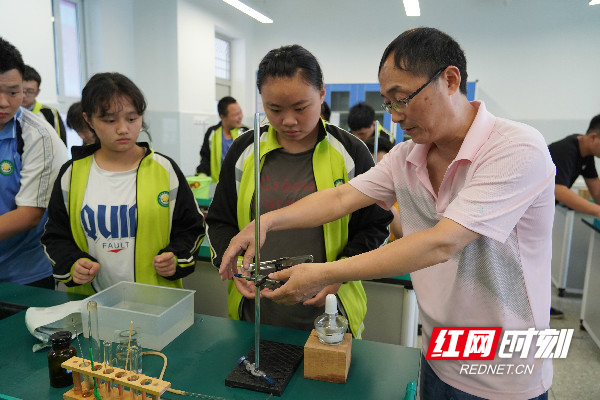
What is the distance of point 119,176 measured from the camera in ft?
4.73

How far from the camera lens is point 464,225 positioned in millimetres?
826

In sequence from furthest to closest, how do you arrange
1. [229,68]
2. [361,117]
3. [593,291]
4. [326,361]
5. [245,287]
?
[229,68] < [361,117] < [593,291] < [245,287] < [326,361]

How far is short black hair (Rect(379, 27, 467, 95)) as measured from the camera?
0.90 meters

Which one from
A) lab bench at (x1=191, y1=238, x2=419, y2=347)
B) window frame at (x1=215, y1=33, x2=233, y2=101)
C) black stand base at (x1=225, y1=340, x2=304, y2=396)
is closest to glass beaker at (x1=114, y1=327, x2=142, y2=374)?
black stand base at (x1=225, y1=340, x2=304, y2=396)

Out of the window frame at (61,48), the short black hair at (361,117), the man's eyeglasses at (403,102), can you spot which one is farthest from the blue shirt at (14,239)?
the window frame at (61,48)

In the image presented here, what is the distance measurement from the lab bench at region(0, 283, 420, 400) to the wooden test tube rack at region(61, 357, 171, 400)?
0.06 metres

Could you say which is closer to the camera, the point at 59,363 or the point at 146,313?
the point at 59,363

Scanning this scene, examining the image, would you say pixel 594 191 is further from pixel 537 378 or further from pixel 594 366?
pixel 537 378

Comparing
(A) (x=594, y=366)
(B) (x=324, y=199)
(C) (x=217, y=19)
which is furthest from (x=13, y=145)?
(C) (x=217, y=19)

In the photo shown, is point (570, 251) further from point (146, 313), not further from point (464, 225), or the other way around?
point (146, 313)

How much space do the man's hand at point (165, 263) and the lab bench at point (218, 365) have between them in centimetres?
22

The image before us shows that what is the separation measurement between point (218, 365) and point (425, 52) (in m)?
0.85

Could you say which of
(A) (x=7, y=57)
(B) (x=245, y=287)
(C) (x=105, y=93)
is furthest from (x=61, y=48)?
(B) (x=245, y=287)

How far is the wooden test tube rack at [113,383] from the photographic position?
811 millimetres
